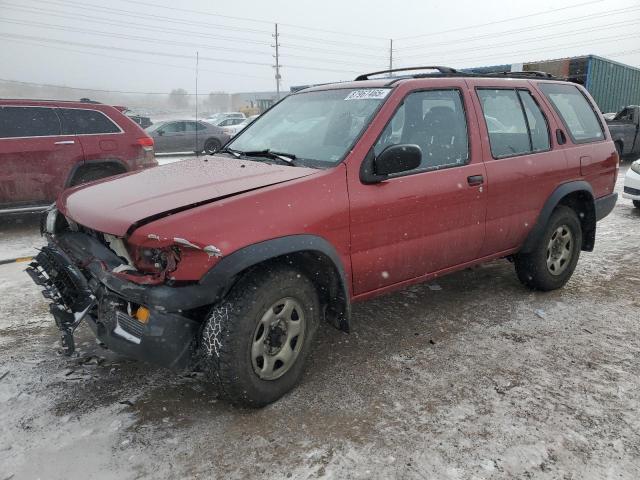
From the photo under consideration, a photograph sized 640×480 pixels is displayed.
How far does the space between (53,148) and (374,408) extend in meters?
6.02

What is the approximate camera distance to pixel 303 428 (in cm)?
263

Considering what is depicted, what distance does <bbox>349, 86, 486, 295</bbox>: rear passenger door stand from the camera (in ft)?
10.1

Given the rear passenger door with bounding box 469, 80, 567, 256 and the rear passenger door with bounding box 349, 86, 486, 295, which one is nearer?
the rear passenger door with bounding box 349, 86, 486, 295

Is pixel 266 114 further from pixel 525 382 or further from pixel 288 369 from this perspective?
pixel 525 382

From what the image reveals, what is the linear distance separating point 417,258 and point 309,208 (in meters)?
1.00

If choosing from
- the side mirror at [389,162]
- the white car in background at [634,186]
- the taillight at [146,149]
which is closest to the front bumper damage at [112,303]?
the side mirror at [389,162]

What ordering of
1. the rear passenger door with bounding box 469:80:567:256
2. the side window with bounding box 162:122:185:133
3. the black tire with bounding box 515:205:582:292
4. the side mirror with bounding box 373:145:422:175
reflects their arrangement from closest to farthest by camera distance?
the side mirror with bounding box 373:145:422:175
the rear passenger door with bounding box 469:80:567:256
the black tire with bounding box 515:205:582:292
the side window with bounding box 162:122:185:133

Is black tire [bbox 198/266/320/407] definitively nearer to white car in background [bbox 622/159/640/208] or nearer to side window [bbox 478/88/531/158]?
side window [bbox 478/88/531/158]

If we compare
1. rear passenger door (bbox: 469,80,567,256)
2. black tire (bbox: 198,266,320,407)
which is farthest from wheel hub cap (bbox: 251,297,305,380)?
rear passenger door (bbox: 469,80,567,256)

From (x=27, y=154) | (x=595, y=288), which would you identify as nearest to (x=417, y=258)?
(x=595, y=288)

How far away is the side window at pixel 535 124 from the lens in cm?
414

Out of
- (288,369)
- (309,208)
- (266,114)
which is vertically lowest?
(288,369)

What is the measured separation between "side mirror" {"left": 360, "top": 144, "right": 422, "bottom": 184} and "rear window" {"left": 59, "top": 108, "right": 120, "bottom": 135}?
548 centimetres

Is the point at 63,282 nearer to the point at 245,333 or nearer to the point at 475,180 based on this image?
the point at 245,333
